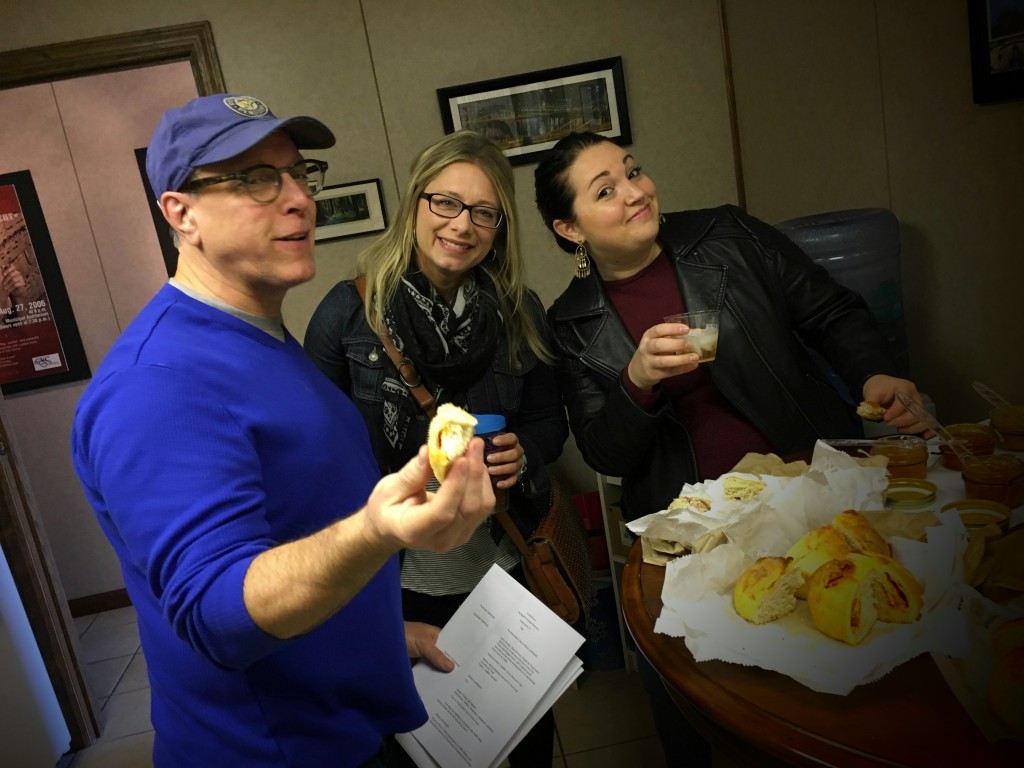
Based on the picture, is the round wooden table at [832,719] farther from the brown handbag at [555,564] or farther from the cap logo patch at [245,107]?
the cap logo patch at [245,107]

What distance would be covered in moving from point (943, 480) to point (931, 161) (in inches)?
54.2

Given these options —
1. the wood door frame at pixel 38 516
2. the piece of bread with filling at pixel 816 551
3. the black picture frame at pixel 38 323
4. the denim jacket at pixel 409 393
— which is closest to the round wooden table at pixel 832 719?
the piece of bread with filling at pixel 816 551

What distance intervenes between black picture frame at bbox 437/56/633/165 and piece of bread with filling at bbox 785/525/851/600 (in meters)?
2.63

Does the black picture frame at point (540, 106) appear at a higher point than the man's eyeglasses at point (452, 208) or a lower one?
higher

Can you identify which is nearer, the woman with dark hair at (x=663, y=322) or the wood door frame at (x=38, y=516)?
the woman with dark hair at (x=663, y=322)

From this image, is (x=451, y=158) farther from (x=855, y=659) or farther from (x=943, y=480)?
(x=855, y=659)

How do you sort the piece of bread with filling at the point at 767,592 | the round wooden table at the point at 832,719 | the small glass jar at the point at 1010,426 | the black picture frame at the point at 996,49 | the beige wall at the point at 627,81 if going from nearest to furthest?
the round wooden table at the point at 832,719, the piece of bread with filling at the point at 767,592, the small glass jar at the point at 1010,426, the black picture frame at the point at 996,49, the beige wall at the point at 627,81

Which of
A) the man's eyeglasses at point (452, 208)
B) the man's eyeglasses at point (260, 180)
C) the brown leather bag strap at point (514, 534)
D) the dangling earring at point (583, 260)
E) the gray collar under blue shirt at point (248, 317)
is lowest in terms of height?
the brown leather bag strap at point (514, 534)

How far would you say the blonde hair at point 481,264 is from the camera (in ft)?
5.87

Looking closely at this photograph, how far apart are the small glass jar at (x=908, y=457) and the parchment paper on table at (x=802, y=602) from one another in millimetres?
84

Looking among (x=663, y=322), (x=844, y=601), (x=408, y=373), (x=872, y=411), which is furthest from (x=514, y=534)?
(x=844, y=601)

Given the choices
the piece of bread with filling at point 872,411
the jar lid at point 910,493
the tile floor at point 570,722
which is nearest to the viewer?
the jar lid at point 910,493

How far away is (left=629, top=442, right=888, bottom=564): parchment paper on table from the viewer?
1.16 meters

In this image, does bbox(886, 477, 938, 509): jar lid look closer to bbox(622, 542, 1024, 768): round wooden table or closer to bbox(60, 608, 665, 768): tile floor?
bbox(622, 542, 1024, 768): round wooden table
